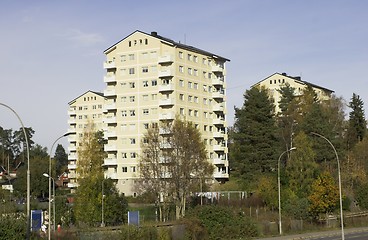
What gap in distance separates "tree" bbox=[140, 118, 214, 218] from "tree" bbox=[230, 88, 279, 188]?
1313 centimetres

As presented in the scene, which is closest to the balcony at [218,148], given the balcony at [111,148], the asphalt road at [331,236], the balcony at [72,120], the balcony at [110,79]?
the balcony at [111,148]

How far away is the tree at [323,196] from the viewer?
187ft

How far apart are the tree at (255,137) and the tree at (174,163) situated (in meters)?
13.1

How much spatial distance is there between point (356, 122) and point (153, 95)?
118 feet

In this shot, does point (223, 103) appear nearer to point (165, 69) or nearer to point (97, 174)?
point (165, 69)

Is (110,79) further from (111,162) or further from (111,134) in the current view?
(111,162)

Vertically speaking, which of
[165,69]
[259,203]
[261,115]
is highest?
[165,69]

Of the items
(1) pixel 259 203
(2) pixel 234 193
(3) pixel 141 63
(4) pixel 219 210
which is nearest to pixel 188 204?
(1) pixel 259 203

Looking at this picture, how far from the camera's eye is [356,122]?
97375 millimetres

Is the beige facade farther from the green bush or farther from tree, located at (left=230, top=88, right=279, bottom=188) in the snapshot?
→ the green bush

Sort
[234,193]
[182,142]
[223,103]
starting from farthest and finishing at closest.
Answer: [223,103]
[234,193]
[182,142]

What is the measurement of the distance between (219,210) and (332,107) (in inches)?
2184

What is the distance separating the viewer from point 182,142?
6188cm

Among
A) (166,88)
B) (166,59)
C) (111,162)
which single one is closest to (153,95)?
(166,88)
